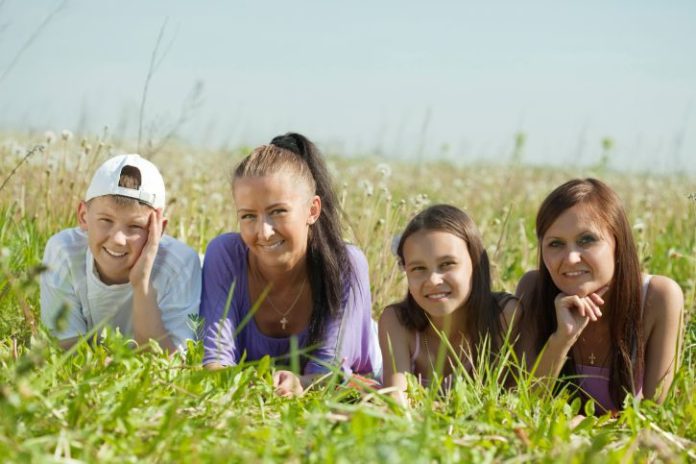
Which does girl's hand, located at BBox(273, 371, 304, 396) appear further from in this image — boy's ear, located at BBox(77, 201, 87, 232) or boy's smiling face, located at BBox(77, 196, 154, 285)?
boy's ear, located at BBox(77, 201, 87, 232)

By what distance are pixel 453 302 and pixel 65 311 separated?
221 centimetres

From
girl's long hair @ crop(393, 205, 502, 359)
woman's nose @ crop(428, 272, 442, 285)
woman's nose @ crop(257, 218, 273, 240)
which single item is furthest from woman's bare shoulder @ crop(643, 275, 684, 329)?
woman's nose @ crop(257, 218, 273, 240)

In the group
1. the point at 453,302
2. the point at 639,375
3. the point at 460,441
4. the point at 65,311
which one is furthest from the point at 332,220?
the point at 65,311

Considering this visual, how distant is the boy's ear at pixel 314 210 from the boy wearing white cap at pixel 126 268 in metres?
0.54

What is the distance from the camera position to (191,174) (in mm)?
8383

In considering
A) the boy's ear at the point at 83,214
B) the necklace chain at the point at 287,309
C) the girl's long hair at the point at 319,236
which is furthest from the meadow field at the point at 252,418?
the necklace chain at the point at 287,309

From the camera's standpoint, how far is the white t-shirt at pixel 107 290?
378cm

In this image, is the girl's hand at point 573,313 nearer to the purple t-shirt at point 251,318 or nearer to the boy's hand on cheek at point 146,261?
the purple t-shirt at point 251,318

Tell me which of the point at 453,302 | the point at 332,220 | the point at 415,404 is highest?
the point at 332,220

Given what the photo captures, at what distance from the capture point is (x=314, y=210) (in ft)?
12.8

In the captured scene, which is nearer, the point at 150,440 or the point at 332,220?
the point at 150,440

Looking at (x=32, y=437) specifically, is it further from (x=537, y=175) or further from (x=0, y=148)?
(x=537, y=175)

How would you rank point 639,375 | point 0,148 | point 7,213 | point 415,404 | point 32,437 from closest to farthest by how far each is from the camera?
1. point 32,437
2. point 415,404
3. point 639,375
4. point 7,213
5. point 0,148

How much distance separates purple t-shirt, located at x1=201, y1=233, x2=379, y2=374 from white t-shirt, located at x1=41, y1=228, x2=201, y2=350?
81 millimetres
